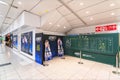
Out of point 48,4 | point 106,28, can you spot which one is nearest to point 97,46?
point 106,28

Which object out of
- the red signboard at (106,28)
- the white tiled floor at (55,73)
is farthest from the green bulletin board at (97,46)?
the white tiled floor at (55,73)

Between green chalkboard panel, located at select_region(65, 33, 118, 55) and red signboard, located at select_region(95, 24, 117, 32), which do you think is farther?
red signboard, located at select_region(95, 24, 117, 32)

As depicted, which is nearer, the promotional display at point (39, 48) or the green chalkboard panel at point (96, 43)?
the promotional display at point (39, 48)

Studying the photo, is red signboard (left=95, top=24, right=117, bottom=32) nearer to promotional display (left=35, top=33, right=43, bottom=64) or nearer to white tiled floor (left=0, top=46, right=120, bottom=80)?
white tiled floor (left=0, top=46, right=120, bottom=80)

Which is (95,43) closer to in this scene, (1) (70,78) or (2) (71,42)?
(2) (71,42)

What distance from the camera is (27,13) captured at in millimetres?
5020

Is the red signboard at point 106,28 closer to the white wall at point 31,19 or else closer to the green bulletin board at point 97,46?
the green bulletin board at point 97,46

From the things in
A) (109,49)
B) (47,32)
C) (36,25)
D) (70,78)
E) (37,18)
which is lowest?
(70,78)

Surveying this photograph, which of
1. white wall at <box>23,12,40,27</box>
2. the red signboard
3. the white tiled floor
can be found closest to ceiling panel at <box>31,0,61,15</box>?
white wall at <box>23,12,40,27</box>

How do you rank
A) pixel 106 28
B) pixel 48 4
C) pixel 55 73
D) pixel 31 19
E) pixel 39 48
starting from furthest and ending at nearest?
pixel 106 28 < pixel 31 19 < pixel 39 48 < pixel 48 4 < pixel 55 73

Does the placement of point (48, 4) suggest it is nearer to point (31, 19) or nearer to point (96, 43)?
point (31, 19)

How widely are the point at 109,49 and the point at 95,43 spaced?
3.53 feet

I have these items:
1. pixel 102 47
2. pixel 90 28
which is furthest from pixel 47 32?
pixel 102 47

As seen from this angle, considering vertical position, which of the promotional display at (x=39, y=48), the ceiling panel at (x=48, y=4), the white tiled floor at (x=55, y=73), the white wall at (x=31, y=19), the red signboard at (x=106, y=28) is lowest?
the white tiled floor at (x=55, y=73)
